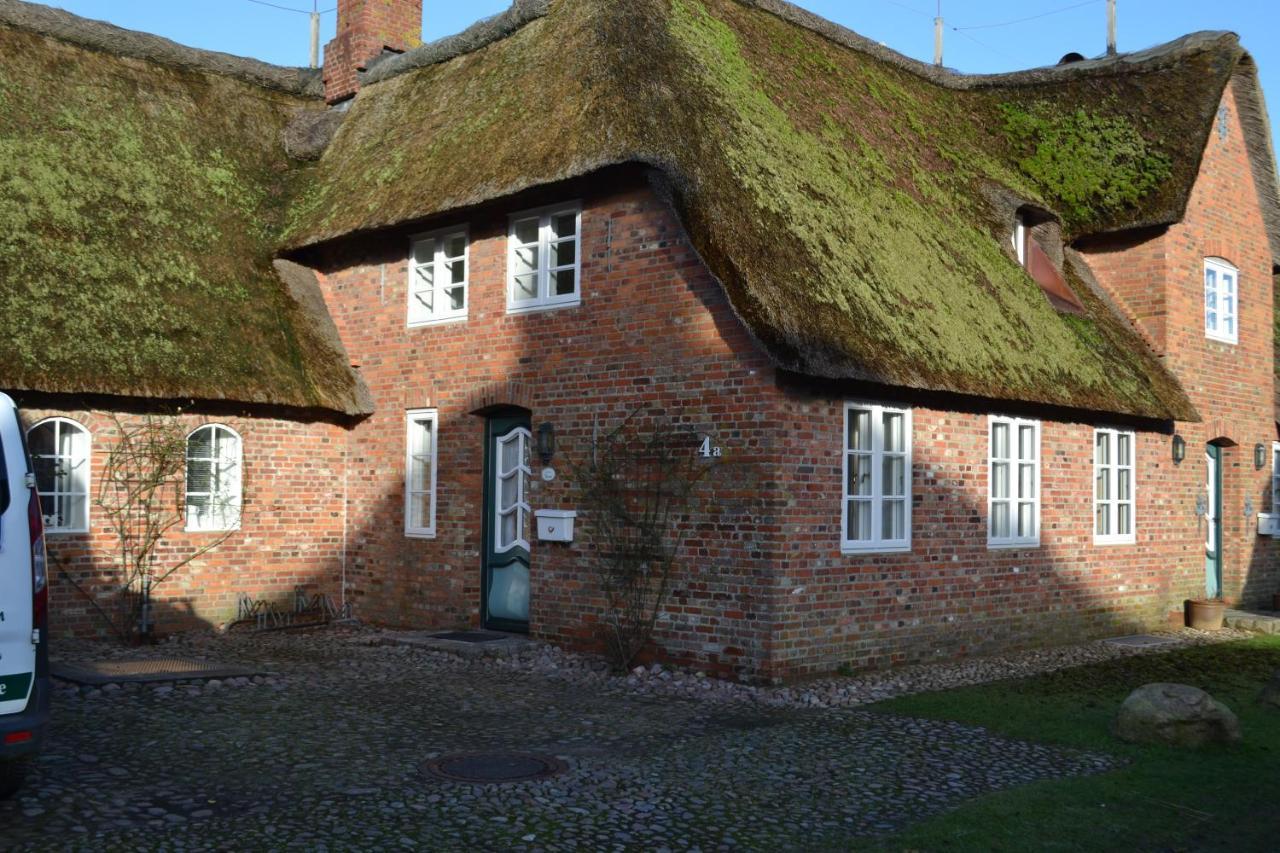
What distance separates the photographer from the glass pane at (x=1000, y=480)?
13.0 meters

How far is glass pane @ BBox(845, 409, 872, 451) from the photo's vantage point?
446 inches

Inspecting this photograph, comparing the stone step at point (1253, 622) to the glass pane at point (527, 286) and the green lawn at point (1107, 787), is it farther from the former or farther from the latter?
the glass pane at point (527, 286)

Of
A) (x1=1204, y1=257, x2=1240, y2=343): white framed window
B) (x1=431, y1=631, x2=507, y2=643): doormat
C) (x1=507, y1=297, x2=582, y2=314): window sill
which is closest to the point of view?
(x1=507, y1=297, x2=582, y2=314): window sill

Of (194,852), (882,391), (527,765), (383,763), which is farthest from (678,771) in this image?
(882,391)

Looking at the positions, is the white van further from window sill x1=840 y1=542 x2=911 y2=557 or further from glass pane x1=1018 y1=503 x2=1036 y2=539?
glass pane x1=1018 y1=503 x2=1036 y2=539

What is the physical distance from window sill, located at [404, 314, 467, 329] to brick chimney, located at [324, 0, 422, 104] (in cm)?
479

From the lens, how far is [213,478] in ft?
44.4

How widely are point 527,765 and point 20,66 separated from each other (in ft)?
38.1

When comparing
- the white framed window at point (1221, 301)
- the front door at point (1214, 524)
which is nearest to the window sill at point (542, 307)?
the white framed window at point (1221, 301)

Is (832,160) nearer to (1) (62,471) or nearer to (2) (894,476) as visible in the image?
(2) (894,476)

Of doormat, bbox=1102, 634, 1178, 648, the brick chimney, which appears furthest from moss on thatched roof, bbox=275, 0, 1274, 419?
doormat, bbox=1102, 634, 1178, 648

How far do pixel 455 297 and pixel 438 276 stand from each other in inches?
12.2

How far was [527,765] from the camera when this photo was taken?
7.49 m

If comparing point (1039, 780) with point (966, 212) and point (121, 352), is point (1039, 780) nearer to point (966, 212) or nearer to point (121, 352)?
point (966, 212)
